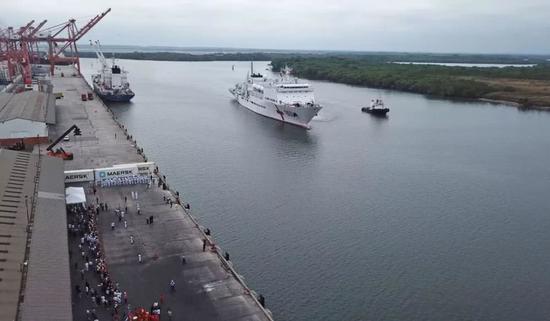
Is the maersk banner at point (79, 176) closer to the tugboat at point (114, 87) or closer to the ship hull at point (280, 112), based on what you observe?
the ship hull at point (280, 112)

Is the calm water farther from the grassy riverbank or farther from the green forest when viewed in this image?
the green forest

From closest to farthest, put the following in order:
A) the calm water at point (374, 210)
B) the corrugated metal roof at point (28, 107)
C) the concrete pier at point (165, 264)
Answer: the concrete pier at point (165, 264)
the calm water at point (374, 210)
the corrugated metal roof at point (28, 107)

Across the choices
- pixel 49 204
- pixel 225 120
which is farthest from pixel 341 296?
pixel 225 120

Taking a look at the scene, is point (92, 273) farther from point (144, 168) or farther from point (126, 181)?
point (144, 168)

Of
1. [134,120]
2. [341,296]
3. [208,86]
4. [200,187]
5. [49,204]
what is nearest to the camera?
[341,296]

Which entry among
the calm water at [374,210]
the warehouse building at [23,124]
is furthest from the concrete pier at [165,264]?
the warehouse building at [23,124]

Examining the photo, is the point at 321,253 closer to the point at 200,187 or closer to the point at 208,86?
the point at 200,187

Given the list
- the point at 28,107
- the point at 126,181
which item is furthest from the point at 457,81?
the point at 126,181
